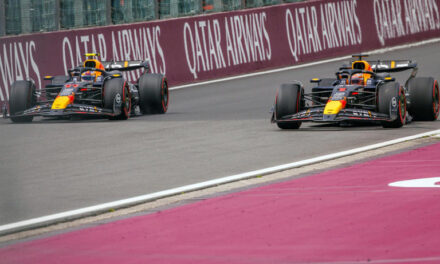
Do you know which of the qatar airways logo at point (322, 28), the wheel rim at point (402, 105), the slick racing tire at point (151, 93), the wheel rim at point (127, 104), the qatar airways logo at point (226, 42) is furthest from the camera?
the qatar airways logo at point (322, 28)

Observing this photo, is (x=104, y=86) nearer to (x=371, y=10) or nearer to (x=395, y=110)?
(x=395, y=110)

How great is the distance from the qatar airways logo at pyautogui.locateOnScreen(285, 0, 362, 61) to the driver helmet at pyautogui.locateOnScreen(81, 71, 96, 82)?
11595 mm

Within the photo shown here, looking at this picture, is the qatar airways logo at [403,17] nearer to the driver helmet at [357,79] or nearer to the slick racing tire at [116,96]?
the slick racing tire at [116,96]

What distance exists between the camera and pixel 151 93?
20156 mm

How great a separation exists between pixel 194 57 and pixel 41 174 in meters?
15.1

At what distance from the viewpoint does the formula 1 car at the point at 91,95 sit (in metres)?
18.5

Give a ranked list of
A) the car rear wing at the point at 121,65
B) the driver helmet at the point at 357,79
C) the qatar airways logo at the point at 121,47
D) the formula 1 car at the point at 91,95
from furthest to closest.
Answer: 1. the qatar airways logo at the point at 121,47
2. the car rear wing at the point at 121,65
3. the formula 1 car at the point at 91,95
4. the driver helmet at the point at 357,79

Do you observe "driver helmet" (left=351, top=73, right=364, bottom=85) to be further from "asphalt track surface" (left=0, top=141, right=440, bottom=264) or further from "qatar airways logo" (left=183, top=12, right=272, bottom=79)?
"qatar airways logo" (left=183, top=12, right=272, bottom=79)

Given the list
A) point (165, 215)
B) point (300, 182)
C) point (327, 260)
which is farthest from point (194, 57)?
point (327, 260)

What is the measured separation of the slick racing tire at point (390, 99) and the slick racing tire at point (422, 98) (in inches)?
40.3

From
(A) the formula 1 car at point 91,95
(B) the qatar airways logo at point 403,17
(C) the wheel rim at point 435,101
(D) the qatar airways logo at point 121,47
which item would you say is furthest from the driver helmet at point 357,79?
(B) the qatar airways logo at point 403,17

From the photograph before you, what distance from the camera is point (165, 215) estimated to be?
30.3 ft

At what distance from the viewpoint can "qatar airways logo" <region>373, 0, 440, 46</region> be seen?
3353cm

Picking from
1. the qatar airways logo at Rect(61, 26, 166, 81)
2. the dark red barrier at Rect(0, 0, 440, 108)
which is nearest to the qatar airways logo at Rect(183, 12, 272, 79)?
the dark red barrier at Rect(0, 0, 440, 108)
